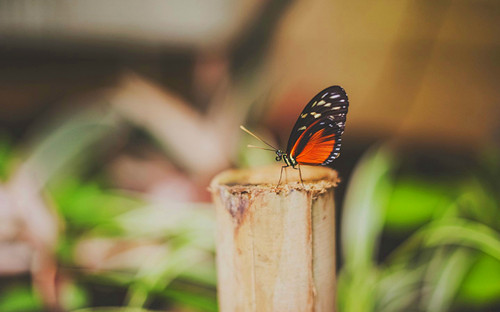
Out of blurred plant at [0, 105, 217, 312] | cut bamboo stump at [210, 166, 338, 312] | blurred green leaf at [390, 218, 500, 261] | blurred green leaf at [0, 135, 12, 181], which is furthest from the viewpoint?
blurred green leaf at [0, 135, 12, 181]

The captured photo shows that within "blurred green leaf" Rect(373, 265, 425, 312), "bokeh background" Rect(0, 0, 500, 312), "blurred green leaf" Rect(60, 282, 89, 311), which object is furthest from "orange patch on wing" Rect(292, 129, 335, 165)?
"blurred green leaf" Rect(60, 282, 89, 311)

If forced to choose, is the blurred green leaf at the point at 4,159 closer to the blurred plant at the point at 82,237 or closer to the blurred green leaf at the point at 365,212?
the blurred plant at the point at 82,237

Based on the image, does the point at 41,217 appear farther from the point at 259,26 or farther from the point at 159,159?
the point at 259,26

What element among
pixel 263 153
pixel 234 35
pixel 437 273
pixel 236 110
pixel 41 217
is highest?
pixel 234 35

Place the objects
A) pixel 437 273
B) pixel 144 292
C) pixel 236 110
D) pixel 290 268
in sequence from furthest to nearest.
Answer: pixel 236 110 < pixel 437 273 < pixel 144 292 < pixel 290 268

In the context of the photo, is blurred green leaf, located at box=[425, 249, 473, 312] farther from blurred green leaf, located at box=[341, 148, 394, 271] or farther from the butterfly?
the butterfly

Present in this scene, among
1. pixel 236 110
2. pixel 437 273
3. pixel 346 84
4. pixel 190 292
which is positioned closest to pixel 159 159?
pixel 236 110
